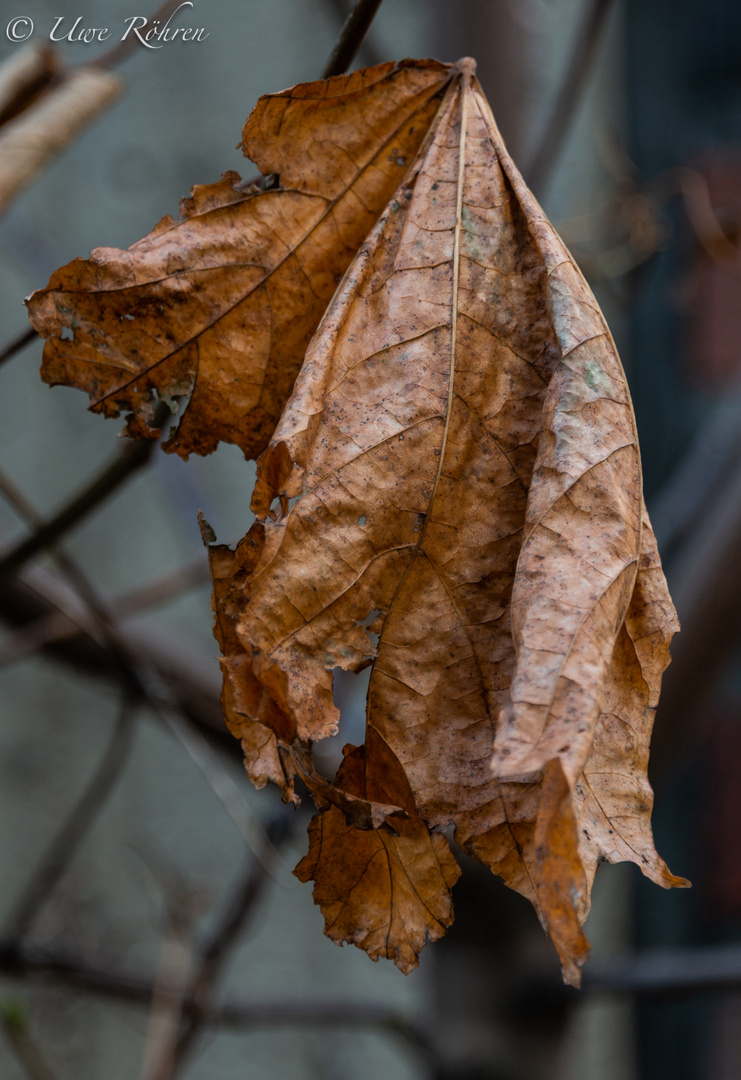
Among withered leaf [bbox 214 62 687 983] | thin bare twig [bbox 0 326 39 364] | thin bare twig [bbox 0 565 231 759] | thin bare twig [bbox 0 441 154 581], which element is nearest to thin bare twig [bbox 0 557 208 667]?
thin bare twig [bbox 0 565 231 759]

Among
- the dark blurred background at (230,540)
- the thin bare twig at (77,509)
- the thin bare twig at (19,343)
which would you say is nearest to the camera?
the thin bare twig at (19,343)

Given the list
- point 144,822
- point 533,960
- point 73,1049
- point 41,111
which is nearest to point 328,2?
point 41,111

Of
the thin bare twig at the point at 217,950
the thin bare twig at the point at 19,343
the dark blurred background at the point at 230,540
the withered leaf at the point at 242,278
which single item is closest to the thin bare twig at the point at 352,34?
the withered leaf at the point at 242,278

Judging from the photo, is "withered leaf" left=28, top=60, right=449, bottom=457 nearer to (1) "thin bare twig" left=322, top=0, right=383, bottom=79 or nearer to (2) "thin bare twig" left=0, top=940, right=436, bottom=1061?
(1) "thin bare twig" left=322, top=0, right=383, bottom=79

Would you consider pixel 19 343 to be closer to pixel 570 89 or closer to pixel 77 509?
pixel 77 509

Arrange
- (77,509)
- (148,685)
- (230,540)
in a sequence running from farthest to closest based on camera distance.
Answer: (230,540)
(148,685)
(77,509)

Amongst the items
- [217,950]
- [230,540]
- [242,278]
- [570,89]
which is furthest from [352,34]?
[230,540]

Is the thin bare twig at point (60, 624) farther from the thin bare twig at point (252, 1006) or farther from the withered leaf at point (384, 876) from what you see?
the withered leaf at point (384, 876)

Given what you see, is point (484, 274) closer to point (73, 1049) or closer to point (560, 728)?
point (560, 728)

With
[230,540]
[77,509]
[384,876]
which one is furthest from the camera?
[230,540]
